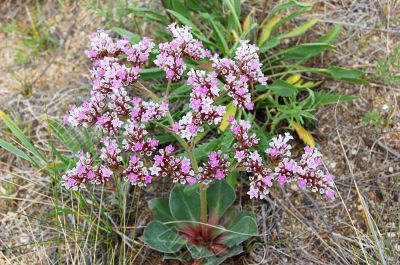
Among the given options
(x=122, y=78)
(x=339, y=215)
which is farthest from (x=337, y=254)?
(x=122, y=78)

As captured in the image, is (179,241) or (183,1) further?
(183,1)

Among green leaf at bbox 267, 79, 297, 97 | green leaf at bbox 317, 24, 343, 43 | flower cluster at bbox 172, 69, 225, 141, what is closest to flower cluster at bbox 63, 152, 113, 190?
flower cluster at bbox 172, 69, 225, 141

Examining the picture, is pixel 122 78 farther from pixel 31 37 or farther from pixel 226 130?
pixel 31 37

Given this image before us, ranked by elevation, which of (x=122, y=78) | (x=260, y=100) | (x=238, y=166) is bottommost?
(x=260, y=100)

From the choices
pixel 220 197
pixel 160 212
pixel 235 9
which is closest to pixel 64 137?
pixel 160 212

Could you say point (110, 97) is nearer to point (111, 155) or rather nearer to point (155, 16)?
point (111, 155)

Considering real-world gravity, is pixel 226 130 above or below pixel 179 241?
above
